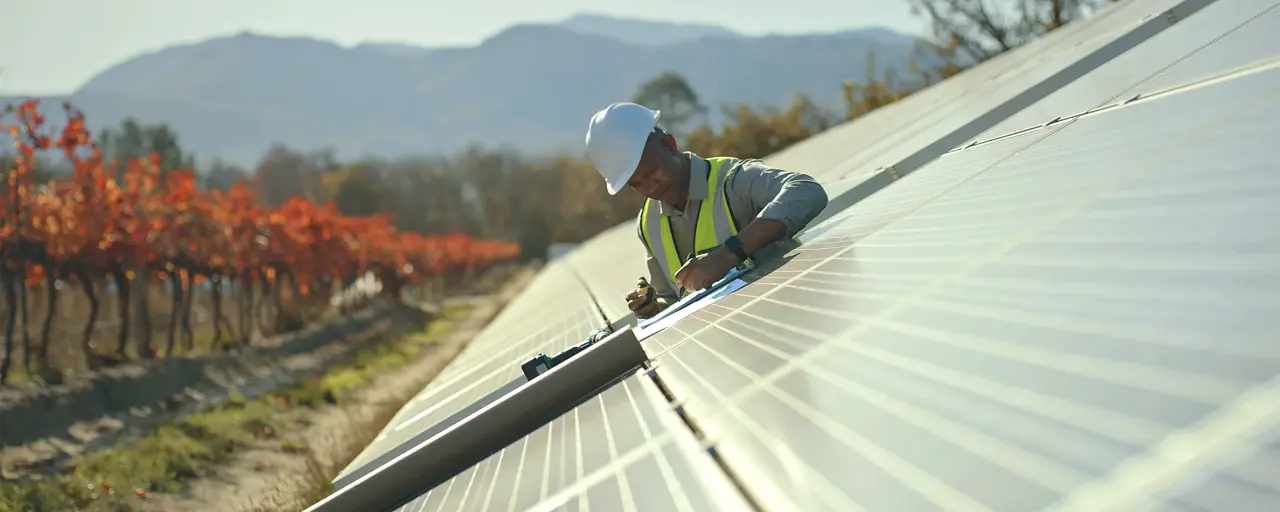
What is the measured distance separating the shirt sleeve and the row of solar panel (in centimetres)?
91

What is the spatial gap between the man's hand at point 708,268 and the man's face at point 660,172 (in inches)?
20.5

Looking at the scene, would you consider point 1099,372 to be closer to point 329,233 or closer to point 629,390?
point 629,390

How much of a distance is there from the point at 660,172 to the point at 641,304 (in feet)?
1.74

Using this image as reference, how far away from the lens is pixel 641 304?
4.30 meters

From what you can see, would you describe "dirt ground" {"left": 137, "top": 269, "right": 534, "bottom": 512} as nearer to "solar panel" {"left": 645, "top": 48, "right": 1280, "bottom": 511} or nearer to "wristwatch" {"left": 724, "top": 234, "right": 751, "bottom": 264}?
"wristwatch" {"left": 724, "top": 234, "right": 751, "bottom": 264}

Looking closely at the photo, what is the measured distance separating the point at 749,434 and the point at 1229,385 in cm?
74

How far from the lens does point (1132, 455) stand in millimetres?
987

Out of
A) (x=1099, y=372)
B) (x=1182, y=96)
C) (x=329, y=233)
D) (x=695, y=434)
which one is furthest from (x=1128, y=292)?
(x=329, y=233)

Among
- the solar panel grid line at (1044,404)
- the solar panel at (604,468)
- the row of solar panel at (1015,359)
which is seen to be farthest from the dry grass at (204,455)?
the solar panel grid line at (1044,404)

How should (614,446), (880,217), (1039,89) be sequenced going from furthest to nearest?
(1039,89), (880,217), (614,446)

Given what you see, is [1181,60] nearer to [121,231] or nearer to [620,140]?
[620,140]

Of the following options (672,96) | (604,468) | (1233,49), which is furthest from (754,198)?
(672,96)

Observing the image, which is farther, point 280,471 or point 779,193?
point 280,471

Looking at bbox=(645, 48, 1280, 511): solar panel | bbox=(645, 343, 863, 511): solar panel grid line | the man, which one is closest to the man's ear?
the man
